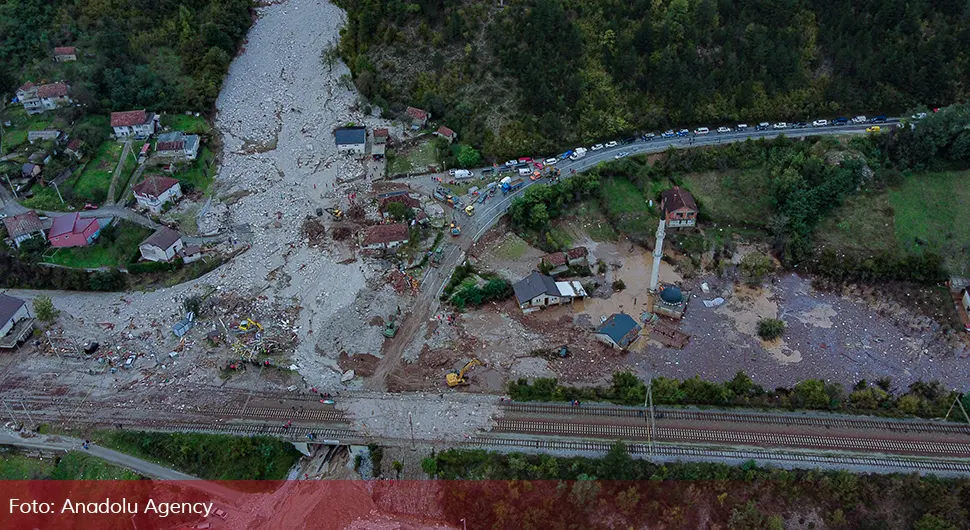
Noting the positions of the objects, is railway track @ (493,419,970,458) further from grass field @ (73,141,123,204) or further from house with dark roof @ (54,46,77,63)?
house with dark roof @ (54,46,77,63)

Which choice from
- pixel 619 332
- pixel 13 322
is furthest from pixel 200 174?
pixel 619 332

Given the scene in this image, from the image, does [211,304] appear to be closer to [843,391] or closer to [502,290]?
[502,290]

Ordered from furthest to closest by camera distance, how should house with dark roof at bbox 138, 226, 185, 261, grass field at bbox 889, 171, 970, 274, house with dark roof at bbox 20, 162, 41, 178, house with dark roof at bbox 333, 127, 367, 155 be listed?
house with dark roof at bbox 333, 127, 367, 155
house with dark roof at bbox 20, 162, 41, 178
grass field at bbox 889, 171, 970, 274
house with dark roof at bbox 138, 226, 185, 261

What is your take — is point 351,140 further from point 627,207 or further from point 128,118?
point 627,207

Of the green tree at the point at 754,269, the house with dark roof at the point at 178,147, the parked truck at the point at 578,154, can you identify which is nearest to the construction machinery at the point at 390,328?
the parked truck at the point at 578,154

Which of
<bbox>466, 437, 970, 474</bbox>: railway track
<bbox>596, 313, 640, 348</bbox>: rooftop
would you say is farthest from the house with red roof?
<bbox>596, 313, 640, 348</bbox>: rooftop

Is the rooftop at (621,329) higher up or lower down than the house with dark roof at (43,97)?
lower down

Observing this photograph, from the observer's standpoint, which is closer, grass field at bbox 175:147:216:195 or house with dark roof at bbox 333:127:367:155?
grass field at bbox 175:147:216:195

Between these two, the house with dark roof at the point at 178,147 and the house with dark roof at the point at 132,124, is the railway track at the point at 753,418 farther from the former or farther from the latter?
the house with dark roof at the point at 132,124
